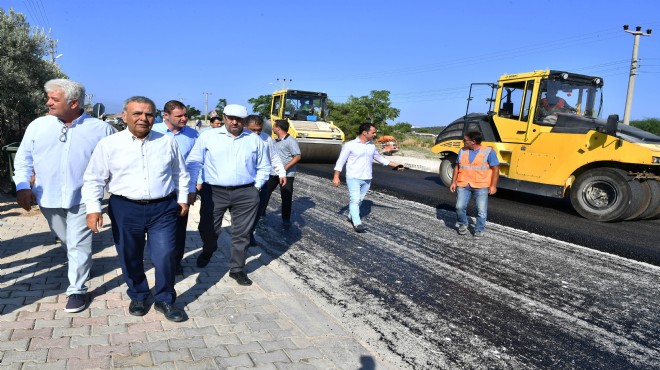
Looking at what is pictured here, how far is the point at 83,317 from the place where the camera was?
369 centimetres

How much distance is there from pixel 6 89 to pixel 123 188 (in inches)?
302

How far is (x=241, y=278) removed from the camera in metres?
4.72

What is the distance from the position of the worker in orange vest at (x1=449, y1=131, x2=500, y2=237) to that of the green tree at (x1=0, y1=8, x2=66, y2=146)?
860cm

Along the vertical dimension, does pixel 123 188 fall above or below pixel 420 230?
above

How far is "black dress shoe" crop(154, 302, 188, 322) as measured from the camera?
12.2ft

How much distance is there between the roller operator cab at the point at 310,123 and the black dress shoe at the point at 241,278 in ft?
39.8

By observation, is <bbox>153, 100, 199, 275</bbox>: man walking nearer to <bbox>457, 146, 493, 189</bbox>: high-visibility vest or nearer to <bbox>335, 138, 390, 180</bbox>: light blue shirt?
<bbox>335, 138, 390, 180</bbox>: light blue shirt

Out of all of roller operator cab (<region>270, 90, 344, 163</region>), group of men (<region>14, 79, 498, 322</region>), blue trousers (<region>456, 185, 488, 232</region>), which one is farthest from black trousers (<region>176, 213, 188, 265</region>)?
roller operator cab (<region>270, 90, 344, 163</region>)

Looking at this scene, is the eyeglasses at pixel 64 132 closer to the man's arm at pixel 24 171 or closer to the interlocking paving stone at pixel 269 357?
the man's arm at pixel 24 171

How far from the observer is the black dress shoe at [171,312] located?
371cm

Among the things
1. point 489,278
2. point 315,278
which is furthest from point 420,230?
point 315,278

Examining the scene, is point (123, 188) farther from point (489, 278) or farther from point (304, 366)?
point (489, 278)

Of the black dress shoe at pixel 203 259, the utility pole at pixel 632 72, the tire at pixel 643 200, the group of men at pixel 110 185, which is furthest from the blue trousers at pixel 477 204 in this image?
the utility pole at pixel 632 72

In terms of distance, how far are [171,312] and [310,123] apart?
1459 centimetres
